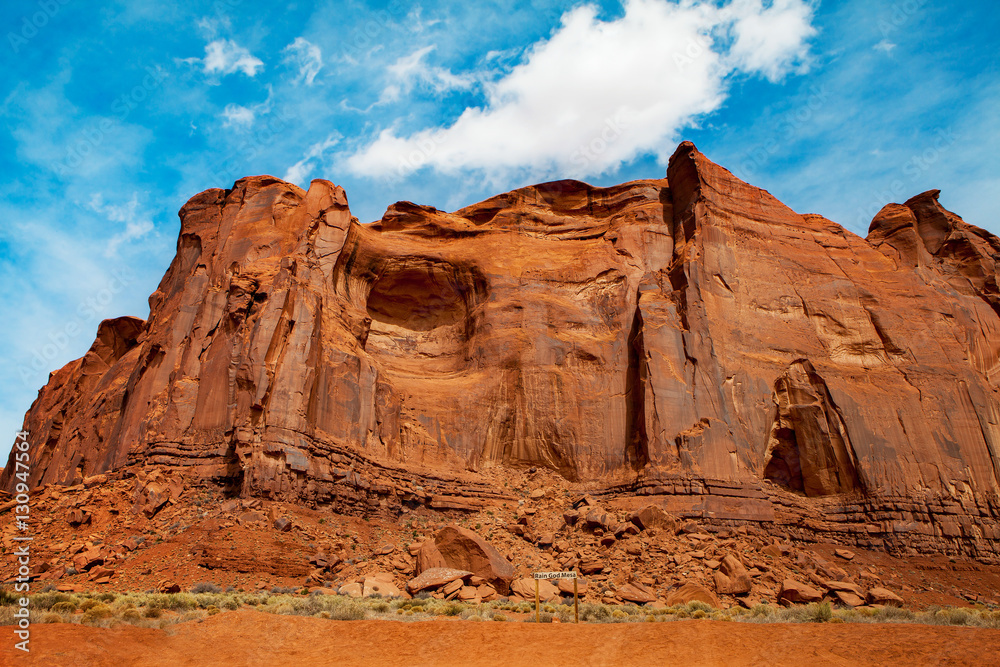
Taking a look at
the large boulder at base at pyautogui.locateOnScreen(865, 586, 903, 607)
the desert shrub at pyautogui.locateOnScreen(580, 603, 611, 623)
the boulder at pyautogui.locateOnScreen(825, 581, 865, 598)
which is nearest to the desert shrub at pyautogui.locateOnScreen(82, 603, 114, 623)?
the desert shrub at pyautogui.locateOnScreen(580, 603, 611, 623)

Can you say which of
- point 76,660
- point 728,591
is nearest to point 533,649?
point 76,660

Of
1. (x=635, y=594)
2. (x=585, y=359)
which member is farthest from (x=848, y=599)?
(x=585, y=359)

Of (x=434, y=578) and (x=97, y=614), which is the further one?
(x=434, y=578)

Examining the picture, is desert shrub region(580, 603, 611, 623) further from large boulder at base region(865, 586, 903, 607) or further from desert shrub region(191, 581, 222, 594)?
desert shrub region(191, 581, 222, 594)

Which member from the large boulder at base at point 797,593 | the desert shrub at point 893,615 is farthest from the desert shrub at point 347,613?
the large boulder at base at point 797,593

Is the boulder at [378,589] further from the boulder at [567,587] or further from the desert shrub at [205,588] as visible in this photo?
the boulder at [567,587]

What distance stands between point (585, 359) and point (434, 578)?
15670mm

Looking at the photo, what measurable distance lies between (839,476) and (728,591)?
36.3 ft

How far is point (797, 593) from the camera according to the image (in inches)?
774

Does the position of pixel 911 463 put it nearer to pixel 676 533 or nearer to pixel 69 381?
pixel 676 533

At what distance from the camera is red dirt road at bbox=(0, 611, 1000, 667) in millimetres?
11047

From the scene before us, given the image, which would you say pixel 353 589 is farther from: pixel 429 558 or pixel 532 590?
pixel 532 590

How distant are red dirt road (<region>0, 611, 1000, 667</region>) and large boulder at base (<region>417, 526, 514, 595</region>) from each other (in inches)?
254

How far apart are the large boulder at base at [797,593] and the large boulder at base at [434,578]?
874 centimetres
